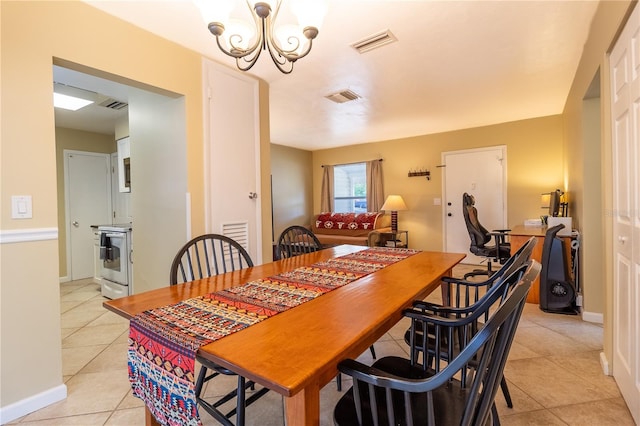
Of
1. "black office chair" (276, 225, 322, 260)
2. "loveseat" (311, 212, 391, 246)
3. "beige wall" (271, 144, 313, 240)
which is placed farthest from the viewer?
"beige wall" (271, 144, 313, 240)

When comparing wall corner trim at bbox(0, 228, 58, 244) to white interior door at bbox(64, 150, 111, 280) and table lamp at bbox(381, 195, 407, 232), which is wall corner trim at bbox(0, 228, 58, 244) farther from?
table lamp at bbox(381, 195, 407, 232)

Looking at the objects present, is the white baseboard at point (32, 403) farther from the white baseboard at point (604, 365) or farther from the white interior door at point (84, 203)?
the white interior door at point (84, 203)

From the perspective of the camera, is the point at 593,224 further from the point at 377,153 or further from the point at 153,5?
the point at 377,153

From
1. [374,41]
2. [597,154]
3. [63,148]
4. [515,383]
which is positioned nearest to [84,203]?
[63,148]

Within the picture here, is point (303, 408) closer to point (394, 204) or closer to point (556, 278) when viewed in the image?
point (556, 278)

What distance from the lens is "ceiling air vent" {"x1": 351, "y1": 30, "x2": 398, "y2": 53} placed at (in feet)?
7.52

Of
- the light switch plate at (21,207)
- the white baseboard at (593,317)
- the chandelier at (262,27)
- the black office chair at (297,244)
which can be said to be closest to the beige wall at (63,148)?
the light switch plate at (21,207)

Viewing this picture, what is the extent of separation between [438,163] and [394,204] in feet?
3.40

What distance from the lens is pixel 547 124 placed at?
4.62 meters

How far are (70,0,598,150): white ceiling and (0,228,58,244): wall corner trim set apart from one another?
1.37 meters

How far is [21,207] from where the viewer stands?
5.44 ft

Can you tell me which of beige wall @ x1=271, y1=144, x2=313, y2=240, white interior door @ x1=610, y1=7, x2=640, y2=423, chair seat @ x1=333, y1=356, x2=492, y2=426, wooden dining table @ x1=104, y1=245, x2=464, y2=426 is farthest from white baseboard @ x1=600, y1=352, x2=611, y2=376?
beige wall @ x1=271, y1=144, x2=313, y2=240

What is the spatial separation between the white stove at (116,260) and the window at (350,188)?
4.16 metres

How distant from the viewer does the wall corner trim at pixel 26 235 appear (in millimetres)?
1604
